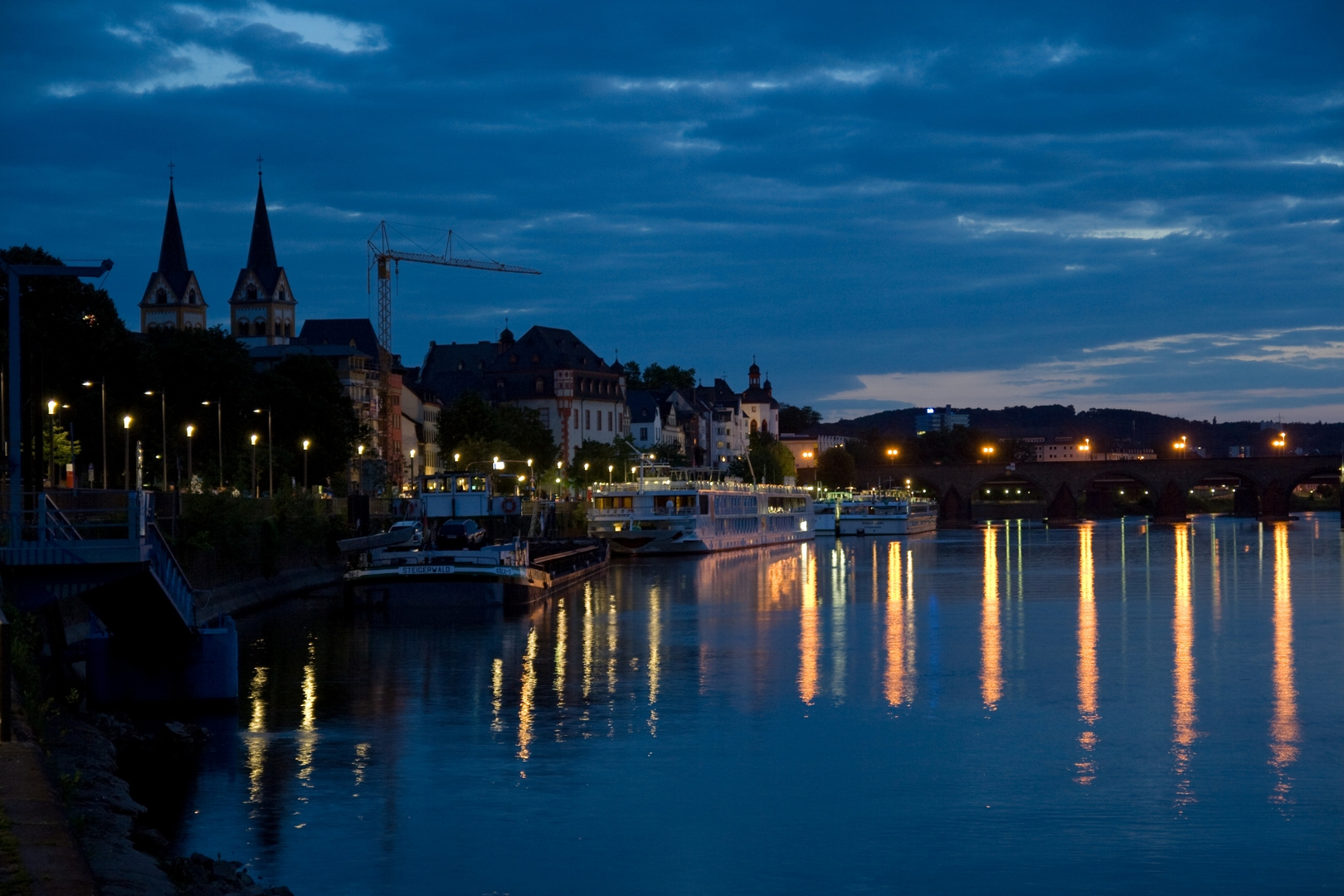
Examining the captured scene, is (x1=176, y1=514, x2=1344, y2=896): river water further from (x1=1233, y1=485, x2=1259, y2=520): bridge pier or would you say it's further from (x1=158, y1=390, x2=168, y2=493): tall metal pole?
(x1=1233, y1=485, x2=1259, y2=520): bridge pier

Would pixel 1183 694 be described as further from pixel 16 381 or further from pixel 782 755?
pixel 16 381

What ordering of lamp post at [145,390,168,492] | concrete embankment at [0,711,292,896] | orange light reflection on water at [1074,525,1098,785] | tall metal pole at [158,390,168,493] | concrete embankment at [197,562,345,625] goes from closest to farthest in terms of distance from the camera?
1. concrete embankment at [0,711,292,896]
2. orange light reflection on water at [1074,525,1098,785]
3. concrete embankment at [197,562,345,625]
4. tall metal pole at [158,390,168,493]
5. lamp post at [145,390,168,492]

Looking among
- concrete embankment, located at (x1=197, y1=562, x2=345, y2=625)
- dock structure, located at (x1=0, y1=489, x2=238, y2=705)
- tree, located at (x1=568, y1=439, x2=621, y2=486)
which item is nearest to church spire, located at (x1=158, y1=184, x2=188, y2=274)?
tree, located at (x1=568, y1=439, x2=621, y2=486)

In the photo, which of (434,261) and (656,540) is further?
(434,261)

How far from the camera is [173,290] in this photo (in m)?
181

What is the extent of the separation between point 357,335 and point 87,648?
136178 millimetres

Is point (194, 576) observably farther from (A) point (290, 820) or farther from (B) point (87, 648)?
(A) point (290, 820)

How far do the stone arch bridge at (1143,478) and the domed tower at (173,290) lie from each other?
8043 centimetres

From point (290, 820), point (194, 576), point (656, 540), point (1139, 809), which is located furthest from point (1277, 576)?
point (290, 820)

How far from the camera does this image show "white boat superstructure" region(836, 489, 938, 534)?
484 ft

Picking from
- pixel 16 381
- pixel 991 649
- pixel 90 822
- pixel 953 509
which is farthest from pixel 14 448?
pixel 953 509

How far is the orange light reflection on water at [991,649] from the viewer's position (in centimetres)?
3375

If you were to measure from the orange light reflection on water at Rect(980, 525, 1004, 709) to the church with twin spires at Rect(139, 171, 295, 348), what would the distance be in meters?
120

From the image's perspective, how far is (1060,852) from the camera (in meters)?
19.9
